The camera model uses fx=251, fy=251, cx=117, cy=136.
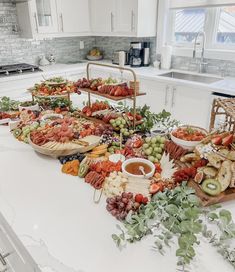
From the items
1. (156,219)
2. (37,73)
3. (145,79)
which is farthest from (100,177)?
(37,73)

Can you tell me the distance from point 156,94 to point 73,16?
1.85 metres

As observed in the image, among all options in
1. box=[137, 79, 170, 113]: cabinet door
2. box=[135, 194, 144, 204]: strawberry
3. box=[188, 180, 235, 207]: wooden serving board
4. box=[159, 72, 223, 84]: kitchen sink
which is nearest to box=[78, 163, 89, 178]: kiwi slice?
box=[135, 194, 144, 204]: strawberry

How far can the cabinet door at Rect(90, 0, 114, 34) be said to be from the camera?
3.65m

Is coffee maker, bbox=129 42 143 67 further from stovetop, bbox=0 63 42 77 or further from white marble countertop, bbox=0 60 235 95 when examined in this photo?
stovetop, bbox=0 63 42 77

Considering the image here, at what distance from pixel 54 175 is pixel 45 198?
0.59 ft

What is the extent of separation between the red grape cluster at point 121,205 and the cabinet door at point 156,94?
222 cm

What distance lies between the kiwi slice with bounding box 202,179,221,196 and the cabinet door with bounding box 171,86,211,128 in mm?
1822

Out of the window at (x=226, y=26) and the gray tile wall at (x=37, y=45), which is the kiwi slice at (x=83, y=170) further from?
the gray tile wall at (x=37, y=45)

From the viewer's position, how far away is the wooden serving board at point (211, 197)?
0.94 m

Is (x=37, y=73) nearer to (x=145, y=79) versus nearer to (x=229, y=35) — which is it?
(x=145, y=79)

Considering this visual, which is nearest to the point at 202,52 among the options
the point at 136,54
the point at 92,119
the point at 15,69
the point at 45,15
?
the point at 136,54

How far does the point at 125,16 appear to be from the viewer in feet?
11.4

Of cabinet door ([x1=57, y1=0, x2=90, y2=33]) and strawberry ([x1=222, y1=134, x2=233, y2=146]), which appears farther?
cabinet door ([x1=57, y1=0, x2=90, y2=33])

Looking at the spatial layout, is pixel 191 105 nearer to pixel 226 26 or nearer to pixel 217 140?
pixel 226 26
